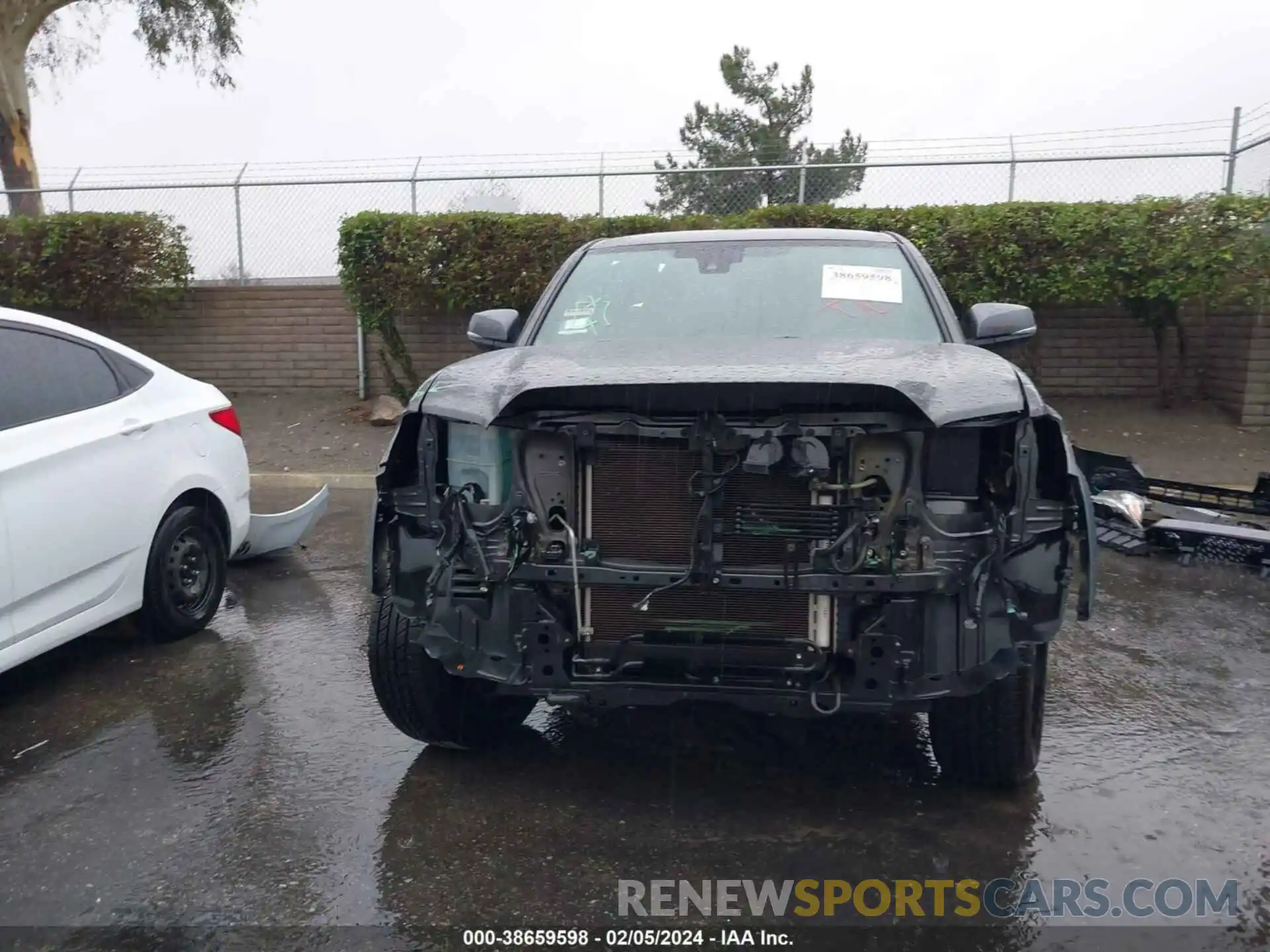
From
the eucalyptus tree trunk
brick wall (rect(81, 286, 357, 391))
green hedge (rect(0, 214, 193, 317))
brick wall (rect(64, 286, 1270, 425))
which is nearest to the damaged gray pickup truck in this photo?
brick wall (rect(64, 286, 1270, 425))

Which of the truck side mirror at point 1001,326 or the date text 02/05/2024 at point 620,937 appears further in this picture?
the truck side mirror at point 1001,326

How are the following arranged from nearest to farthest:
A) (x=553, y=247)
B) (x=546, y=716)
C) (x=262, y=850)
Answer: (x=262, y=850) → (x=546, y=716) → (x=553, y=247)

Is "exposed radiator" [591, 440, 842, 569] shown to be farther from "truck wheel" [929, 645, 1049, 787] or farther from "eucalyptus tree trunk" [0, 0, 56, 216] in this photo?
"eucalyptus tree trunk" [0, 0, 56, 216]

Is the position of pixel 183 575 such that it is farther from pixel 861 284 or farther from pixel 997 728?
pixel 997 728

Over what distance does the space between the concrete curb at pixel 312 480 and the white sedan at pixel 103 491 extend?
3.85m

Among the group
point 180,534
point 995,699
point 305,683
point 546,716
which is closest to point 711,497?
point 995,699

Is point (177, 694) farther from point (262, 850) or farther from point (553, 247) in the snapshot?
point (553, 247)

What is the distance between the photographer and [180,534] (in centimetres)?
493

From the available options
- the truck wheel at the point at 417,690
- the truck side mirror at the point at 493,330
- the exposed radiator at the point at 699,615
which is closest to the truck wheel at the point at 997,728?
the exposed radiator at the point at 699,615

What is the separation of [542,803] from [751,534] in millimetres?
1144

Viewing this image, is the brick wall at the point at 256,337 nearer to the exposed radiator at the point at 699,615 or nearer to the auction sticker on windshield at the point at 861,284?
the auction sticker on windshield at the point at 861,284

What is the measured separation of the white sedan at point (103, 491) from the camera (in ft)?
13.2

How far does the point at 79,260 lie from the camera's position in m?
11.5

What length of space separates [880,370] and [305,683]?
9.26ft
